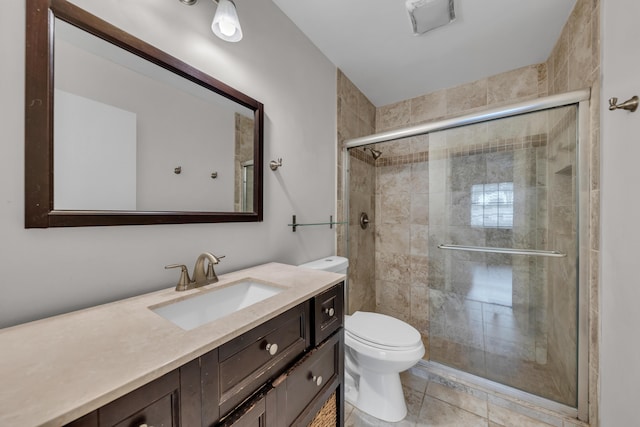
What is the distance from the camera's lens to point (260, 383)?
66 centimetres

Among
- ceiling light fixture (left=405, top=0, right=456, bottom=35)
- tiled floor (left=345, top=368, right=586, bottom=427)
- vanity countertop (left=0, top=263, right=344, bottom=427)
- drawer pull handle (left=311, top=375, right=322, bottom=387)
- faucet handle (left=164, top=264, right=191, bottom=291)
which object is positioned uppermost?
ceiling light fixture (left=405, top=0, right=456, bottom=35)

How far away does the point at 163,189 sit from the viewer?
91 cm

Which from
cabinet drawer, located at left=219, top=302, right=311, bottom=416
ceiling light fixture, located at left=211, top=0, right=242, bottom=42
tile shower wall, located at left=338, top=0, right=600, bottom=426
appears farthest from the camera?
tile shower wall, located at left=338, top=0, right=600, bottom=426

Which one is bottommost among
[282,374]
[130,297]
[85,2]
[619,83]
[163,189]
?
[282,374]

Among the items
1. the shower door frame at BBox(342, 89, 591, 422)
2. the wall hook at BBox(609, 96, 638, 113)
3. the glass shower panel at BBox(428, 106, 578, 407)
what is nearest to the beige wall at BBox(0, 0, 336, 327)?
the glass shower panel at BBox(428, 106, 578, 407)

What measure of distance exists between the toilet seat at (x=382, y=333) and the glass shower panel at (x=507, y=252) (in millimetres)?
591

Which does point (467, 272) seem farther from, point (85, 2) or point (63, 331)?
point (85, 2)

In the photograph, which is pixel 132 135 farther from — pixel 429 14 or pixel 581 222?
pixel 581 222

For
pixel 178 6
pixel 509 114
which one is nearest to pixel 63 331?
pixel 178 6

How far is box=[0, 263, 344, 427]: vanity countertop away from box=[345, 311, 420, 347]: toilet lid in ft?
2.88

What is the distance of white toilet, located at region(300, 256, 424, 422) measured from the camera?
52.4 inches

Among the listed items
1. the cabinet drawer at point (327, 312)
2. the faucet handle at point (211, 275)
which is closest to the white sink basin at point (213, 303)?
the faucet handle at point (211, 275)

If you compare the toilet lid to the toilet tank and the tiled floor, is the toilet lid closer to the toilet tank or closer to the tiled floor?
the toilet tank

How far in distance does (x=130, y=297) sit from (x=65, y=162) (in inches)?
18.3
